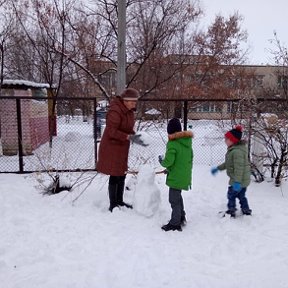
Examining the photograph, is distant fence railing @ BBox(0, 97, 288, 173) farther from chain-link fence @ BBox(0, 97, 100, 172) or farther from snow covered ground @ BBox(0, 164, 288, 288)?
snow covered ground @ BBox(0, 164, 288, 288)

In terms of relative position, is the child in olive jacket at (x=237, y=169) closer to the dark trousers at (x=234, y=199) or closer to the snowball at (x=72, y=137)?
the dark trousers at (x=234, y=199)

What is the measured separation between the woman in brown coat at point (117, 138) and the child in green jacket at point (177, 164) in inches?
26.0

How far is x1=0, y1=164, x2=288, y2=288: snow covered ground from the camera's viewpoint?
125 inches

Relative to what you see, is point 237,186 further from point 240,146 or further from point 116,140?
point 116,140

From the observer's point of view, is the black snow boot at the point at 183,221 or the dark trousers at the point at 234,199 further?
the dark trousers at the point at 234,199

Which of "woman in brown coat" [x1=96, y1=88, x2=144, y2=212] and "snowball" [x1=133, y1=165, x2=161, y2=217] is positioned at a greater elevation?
"woman in brown coat" [x1=96, y1=88, x2=144, y2=212]

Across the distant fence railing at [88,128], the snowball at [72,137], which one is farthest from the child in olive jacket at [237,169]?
the snowball at [72,137]

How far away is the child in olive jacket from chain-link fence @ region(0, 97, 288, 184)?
1.55 meters

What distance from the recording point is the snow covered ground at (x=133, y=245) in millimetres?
→ 3178

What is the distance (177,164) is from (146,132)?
3.40m

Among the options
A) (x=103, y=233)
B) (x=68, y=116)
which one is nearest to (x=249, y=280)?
(x=103, y=233)

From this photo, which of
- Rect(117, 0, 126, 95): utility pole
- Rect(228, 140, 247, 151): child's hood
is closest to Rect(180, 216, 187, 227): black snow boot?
Rect(228, 140, 247, 151): child's hood

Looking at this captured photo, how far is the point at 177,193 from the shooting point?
435 centimetres

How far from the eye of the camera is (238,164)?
448 cm
